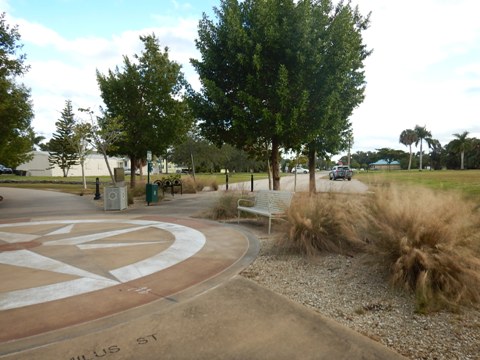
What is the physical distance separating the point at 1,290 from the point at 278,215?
536 centimetres

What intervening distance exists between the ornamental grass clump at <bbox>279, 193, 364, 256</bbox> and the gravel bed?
0.74ft

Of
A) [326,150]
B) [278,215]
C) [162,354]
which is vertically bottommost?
[162,354]

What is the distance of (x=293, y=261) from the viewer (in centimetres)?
523

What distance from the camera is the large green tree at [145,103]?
58.2 ft

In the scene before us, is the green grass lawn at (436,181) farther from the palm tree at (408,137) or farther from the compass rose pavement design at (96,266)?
the palm tree at (408,137)

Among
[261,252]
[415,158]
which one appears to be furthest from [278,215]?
[415,158]

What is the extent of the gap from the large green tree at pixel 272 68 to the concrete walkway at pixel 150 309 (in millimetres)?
5112

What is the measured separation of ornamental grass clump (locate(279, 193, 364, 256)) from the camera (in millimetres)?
5492

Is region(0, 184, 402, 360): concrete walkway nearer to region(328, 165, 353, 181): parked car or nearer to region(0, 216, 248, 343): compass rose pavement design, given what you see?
region(0, 216, 248, 343): compass rose pavement design

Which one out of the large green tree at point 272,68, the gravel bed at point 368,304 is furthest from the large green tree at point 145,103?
the gravel bed at point 368,304

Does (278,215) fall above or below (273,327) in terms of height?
above

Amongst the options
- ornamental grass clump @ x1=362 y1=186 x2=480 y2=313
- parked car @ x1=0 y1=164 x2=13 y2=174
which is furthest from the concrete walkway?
parked car @ x1=0 y1=164 x2=13 y2=174

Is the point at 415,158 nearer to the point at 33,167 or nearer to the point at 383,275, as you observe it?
the point at 33,167

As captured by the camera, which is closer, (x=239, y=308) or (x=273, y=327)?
(x=273, y=327)
